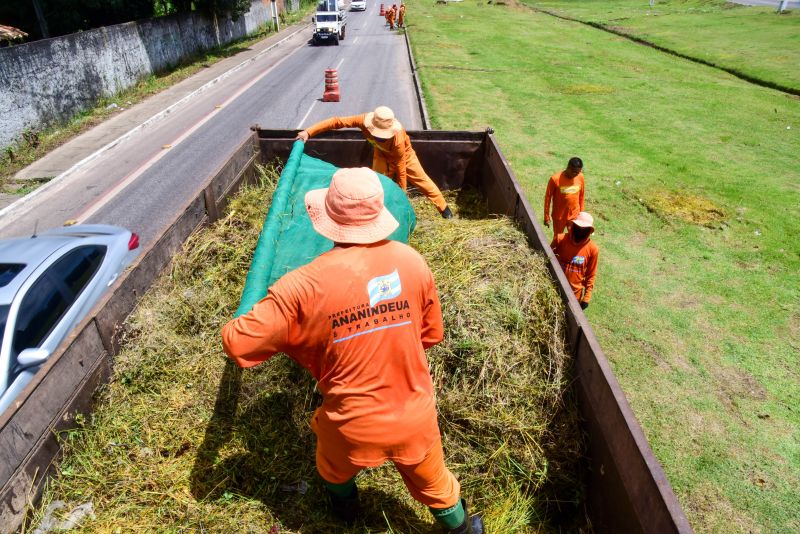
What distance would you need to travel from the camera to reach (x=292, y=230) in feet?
16.3

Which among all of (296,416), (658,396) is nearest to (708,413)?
(658,396)

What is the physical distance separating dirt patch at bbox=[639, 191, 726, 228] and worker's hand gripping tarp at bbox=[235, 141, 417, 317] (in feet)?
18.5

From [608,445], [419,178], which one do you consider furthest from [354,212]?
[419,178]

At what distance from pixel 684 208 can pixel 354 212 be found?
8661 millimetres

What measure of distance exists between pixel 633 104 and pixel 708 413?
14286mm

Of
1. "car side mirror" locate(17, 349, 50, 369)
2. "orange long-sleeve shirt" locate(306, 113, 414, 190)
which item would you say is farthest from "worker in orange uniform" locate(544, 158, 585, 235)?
"car side mirror" locate(17, 349, 50, 369)

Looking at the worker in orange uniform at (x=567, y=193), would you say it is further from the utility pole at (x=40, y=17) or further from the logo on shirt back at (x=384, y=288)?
the utility pole at (x=40, y=17)

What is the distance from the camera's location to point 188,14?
24859mm

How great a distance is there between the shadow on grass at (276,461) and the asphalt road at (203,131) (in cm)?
306

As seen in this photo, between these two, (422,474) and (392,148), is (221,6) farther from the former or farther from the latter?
(422,474)

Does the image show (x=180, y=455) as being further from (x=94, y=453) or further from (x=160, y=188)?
(x=160, y=188)

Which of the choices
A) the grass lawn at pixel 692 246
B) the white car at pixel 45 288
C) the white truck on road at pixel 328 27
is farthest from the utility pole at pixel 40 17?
the white car at pixel 45 288

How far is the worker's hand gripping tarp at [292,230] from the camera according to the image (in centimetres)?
410

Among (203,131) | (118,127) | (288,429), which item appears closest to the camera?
(288,429)
